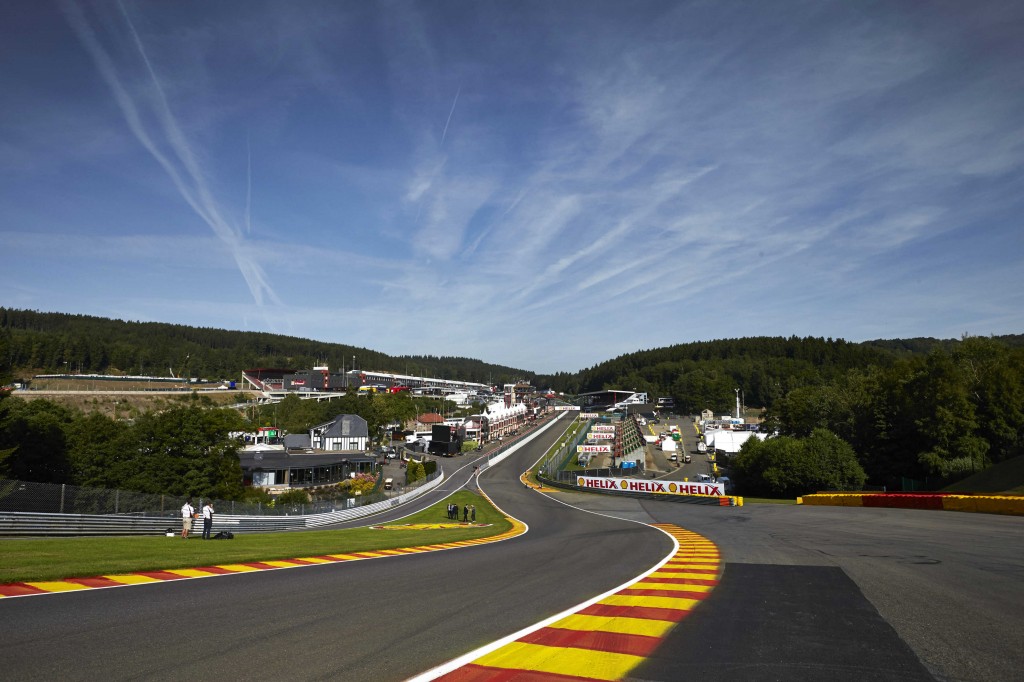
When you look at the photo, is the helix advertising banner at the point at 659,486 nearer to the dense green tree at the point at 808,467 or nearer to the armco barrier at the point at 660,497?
the armco barrier at the point at 660,497

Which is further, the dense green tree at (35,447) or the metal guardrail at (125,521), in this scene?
the dense green tree at (35,447)

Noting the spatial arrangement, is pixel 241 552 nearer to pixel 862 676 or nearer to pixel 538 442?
pixel 862 676

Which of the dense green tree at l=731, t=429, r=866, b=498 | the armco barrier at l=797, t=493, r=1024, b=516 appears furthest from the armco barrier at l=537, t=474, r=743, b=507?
the dense green tree at l=731, t=429, r=866, b=498

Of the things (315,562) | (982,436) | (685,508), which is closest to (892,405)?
(982,436)

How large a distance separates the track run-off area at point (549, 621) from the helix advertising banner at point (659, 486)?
36.1m

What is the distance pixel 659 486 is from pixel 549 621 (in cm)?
5150

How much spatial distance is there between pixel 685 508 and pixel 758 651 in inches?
1580

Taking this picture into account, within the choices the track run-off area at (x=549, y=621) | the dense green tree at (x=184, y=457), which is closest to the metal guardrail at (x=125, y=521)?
the track run-off area at (x=549, y=621)

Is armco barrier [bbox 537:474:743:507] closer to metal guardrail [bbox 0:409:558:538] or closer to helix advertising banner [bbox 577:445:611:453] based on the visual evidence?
helix advertising banner [bbox 577:445:611:453]

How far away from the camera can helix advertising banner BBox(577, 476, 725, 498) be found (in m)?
51.5

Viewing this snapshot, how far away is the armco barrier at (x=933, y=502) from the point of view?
28812 millimetres

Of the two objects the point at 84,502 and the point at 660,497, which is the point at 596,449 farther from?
the point at 84,502

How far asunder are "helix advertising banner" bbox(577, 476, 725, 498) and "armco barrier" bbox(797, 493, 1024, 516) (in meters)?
7.99

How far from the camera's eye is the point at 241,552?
16641 mm
